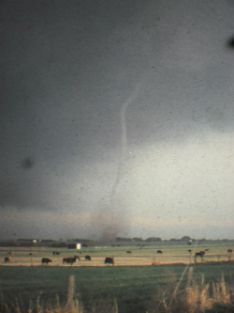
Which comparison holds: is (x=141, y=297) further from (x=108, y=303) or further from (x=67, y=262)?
(x=67, y=262)

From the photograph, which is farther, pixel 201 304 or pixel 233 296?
pixel 233 296

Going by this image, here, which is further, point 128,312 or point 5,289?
point 5,289

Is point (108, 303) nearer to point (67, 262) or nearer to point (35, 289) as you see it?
point (35, 289)

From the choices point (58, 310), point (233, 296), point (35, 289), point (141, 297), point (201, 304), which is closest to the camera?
point (58, 310)

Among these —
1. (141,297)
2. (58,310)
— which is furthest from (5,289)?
(58,310)

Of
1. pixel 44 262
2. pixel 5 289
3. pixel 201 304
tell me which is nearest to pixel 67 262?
pixel 44 262

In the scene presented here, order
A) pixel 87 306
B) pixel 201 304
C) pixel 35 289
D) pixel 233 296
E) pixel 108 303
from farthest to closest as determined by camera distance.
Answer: pixel 35 289
pixel 108 303
pixel 87 306
pixel 233 296
pixel 201 304

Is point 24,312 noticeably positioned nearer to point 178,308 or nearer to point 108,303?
point 108,303

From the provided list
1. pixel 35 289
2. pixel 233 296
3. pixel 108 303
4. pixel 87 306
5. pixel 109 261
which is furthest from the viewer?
pixel 109 261

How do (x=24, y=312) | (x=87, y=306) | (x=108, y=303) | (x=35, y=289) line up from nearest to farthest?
1. (x=24, y=312)
2. (x=87, y=306)
3. (x=108, y=303)
4. (x=35, y=289)
